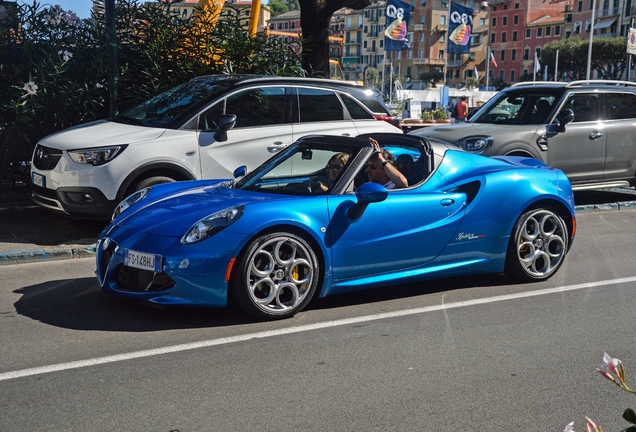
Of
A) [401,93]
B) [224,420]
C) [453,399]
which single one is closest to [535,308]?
[453,399]

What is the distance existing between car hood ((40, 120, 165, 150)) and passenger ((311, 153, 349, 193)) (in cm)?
303

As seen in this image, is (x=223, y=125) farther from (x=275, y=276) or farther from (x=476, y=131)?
(x=476, y=131)

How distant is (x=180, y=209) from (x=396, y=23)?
38.5 metres

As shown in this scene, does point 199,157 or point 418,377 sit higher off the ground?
point 199,157

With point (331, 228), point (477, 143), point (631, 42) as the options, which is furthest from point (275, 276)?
point (631, 42)

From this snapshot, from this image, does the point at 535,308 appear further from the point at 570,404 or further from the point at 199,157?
the point at 199,157

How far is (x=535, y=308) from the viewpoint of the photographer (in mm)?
6285

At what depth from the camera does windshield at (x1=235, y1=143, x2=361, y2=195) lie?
6241 millimetres

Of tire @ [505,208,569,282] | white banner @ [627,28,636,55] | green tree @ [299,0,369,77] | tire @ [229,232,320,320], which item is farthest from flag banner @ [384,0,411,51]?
tire @ [229,232,320,320]

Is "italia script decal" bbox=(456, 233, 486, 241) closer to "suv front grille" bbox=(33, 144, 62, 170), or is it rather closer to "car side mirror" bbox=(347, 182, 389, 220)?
"car side mirror" bbox=(347, 182, 389, 220)

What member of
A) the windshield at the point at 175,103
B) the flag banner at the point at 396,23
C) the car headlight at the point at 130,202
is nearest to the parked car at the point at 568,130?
the windshield at the point at 175,103

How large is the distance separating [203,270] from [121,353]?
821 mm

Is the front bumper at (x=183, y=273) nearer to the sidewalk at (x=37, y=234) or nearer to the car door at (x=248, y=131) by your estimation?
the sidewalk at (x=37, y=234)

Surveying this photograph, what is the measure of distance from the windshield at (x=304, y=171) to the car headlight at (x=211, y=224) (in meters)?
0.70
